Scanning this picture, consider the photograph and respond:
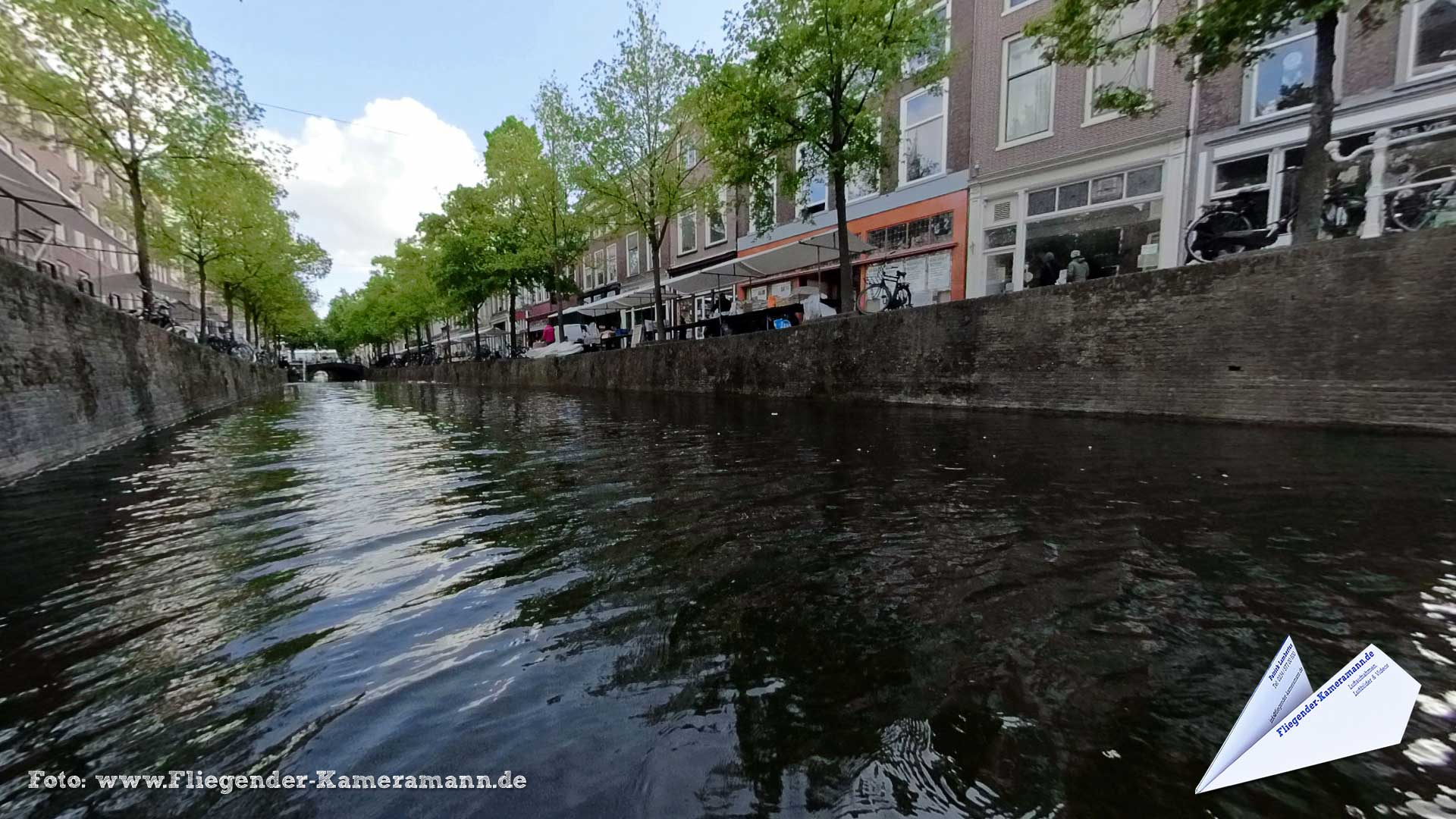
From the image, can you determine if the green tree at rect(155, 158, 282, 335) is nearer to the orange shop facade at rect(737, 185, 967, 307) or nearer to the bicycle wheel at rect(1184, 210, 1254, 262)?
the orange shop facade at rect(737, 185, 967, 307)

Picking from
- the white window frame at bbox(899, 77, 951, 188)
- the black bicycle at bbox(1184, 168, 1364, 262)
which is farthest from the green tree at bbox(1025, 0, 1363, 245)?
the white window frame at bbox(899, 77, 951, 188)

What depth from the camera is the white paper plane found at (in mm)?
1500

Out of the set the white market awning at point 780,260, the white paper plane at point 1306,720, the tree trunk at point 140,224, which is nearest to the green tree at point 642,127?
the white market awning at point 780,260

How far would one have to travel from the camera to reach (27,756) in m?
1.72

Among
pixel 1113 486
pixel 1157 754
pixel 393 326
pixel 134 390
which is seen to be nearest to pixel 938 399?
pixel 1113 486

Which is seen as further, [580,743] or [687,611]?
[687,611]

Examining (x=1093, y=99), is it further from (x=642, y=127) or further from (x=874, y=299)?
(x=642, y=127)

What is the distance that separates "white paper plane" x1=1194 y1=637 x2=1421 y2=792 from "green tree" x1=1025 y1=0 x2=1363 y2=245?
941 centimetres

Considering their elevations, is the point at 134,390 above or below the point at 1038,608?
above

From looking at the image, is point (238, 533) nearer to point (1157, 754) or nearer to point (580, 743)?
point (580, 743)

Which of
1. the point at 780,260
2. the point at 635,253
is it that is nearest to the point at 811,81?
the point at 780,260

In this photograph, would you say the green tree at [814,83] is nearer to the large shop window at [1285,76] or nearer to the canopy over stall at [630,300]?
the large shop window at [1285,76]

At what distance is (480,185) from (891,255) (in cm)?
2038

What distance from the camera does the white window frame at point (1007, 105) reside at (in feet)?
52.5
